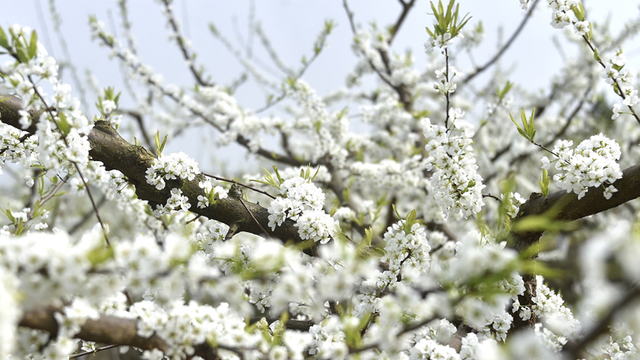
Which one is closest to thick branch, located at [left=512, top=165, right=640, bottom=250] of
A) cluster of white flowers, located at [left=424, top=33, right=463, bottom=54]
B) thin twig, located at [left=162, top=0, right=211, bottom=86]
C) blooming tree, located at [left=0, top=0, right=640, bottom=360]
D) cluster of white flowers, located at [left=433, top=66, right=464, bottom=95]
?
blooming tree, located at [left=0, top=0, right=640, bottom=360]

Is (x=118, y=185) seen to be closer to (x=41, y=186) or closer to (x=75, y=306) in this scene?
(x=41, y=186)

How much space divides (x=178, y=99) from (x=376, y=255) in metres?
3.24

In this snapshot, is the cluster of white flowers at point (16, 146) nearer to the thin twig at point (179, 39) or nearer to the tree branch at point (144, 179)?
the tree branch at point (144, 179)

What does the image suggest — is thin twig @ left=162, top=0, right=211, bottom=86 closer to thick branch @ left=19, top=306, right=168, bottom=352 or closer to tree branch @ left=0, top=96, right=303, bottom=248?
tree branch @ left=0, top=96, right=303, bottom=248

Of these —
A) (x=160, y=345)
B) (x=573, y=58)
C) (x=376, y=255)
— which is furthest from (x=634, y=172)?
(x=573, y=58)

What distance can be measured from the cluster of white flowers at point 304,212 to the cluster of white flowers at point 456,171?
20.4 inches

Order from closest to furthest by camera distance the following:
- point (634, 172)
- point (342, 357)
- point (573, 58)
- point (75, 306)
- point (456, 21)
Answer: point (75, 306) → point (342, 357) → point (634, 172) → point (456, 21) → point (573, 58)

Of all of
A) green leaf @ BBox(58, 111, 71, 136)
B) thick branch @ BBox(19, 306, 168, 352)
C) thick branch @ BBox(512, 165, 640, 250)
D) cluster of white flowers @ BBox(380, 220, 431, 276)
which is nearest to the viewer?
thick branch @ BBox(19, 306, 168, 352)

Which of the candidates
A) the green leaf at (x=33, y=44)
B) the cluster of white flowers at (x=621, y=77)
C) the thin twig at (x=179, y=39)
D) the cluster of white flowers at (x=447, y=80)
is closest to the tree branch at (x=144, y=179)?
the green leaf at (x=33, y=44)

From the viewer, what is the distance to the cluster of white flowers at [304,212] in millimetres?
1547

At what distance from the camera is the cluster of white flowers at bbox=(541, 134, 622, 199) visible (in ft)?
4.48

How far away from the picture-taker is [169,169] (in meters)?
1.56

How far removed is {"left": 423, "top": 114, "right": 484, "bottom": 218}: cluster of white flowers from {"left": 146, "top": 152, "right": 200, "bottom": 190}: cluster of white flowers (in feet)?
3.52

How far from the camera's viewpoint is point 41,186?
1748 millimetres
